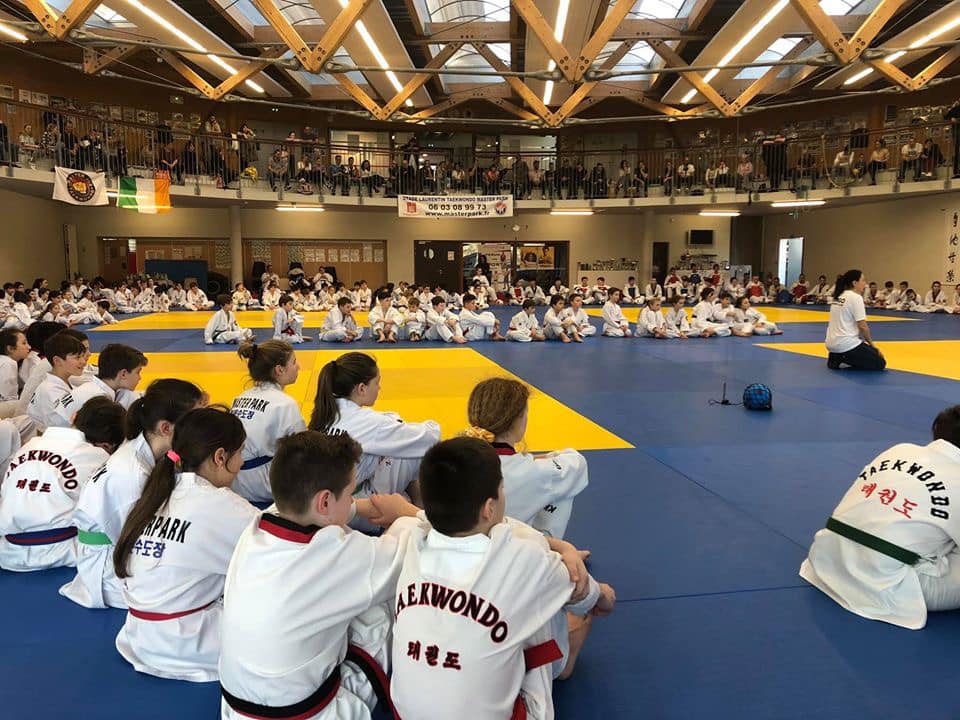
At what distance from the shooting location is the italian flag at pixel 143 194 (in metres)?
16.6

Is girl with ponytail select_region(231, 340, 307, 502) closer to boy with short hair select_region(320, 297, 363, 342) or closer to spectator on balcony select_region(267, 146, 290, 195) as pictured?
boy with short hair select_region(320, 297, 363, 342)

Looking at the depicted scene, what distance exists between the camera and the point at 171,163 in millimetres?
19703

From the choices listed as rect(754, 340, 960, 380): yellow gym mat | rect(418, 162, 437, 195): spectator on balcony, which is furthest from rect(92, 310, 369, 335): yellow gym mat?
rect(754, 340, 960, 380): yellow gym mat

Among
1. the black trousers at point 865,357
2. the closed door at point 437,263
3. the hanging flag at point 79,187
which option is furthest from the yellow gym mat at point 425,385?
the closed door at point 437,263

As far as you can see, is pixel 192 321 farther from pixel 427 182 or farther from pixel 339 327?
pixel 427 182

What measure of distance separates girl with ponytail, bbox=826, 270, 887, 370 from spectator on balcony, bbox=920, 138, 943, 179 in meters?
12.2

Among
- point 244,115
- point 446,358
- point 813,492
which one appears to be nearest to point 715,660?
point 813,492

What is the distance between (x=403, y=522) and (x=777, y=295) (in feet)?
81.4

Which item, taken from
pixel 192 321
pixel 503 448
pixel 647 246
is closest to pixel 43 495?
pixel 503 448

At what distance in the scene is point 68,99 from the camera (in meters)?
20.8

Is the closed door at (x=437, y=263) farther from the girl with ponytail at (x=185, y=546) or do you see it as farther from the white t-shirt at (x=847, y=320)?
the girl with ponytail at (x=185, y=546)

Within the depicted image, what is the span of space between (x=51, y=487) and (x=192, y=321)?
48.5 feet

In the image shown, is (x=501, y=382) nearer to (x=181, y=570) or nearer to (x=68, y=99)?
(x=181, y=570)

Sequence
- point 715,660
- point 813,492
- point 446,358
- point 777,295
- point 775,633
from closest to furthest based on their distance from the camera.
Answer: point 715,660 < point 775,633 < point 813,492 < point 446,358 < point 777,295
